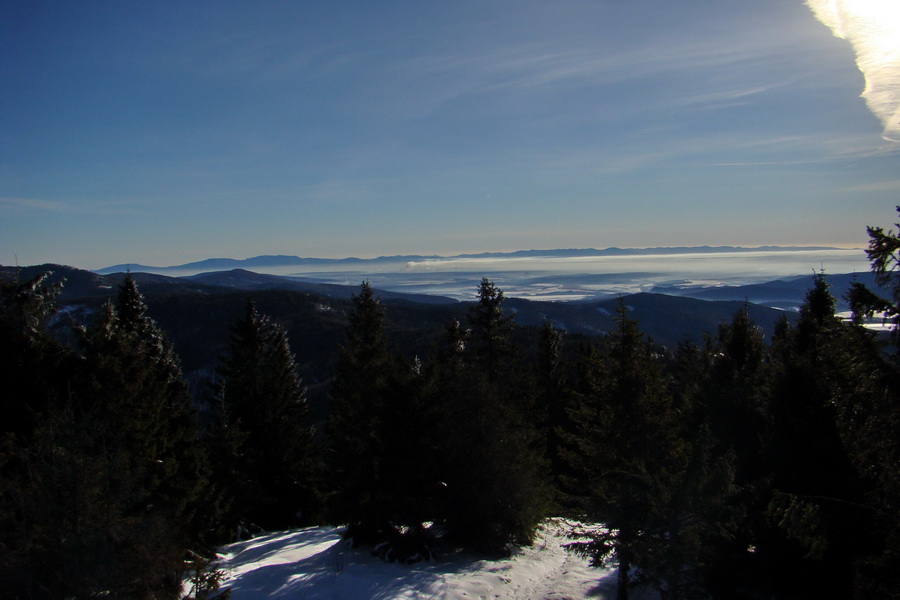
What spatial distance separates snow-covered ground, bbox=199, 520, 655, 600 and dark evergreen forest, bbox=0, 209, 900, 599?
0.93 m

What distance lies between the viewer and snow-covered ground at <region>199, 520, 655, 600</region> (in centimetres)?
1373

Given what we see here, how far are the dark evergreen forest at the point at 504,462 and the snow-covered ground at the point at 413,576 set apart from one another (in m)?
0.93

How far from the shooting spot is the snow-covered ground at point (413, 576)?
13.7 meters

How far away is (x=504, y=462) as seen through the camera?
53.1 feet

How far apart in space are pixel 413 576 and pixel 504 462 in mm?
3972

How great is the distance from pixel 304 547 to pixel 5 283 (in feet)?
42.7

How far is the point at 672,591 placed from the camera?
11898 millimetres

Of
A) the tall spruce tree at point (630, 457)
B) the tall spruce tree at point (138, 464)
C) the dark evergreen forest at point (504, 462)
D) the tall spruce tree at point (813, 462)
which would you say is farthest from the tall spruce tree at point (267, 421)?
the tall spruce tree at point (813, 462)

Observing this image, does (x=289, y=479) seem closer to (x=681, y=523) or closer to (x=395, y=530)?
(x=395, y=530)

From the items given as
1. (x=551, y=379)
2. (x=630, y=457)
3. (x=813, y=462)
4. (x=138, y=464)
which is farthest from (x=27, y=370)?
(x=551, y=379)

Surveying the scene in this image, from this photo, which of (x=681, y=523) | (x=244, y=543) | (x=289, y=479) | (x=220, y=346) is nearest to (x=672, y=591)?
(x=681, y=523)

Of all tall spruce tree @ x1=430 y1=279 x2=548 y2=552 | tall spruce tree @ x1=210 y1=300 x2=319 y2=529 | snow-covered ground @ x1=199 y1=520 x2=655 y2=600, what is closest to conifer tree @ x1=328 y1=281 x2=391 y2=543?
snow-covered ground @ x1=199 y1=520 x2=655 y2=600

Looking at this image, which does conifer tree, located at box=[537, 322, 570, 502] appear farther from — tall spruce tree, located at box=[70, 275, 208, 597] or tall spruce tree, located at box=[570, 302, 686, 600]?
tall spruce tree, located at box=[70, 275, 208, 597]

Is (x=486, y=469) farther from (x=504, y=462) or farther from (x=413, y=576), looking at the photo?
(x=413, y=576)
